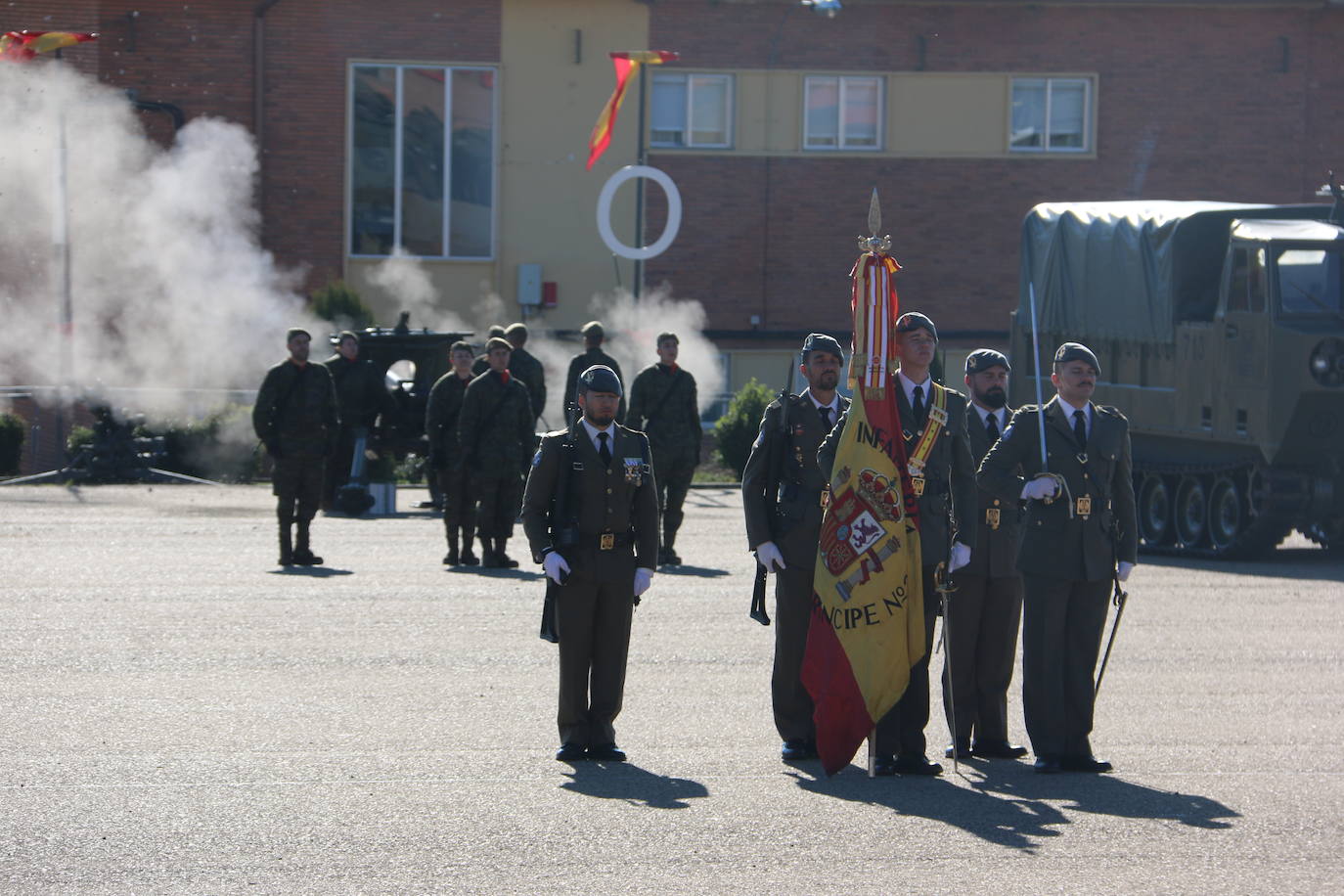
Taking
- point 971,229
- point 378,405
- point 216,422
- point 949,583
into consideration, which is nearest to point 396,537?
point 378,405

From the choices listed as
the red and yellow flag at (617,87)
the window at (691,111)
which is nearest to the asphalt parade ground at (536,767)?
the red and yellow flag at (617,87)

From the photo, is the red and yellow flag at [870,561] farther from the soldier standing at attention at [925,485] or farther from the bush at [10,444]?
the bush at [10,444]

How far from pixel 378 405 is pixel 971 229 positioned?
653 inches

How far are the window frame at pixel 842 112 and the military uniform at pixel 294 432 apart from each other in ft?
63.8

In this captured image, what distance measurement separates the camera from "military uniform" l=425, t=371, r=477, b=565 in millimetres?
15070

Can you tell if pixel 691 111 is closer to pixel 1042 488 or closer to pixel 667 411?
pixel 667 411

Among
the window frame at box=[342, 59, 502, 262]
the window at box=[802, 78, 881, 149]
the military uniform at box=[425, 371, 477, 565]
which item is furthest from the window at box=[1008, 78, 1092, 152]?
the military uniform at box=[425, 371, 477, 565]

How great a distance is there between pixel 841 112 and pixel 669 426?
62.2ft

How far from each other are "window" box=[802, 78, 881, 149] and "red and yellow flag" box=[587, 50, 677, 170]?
9.51ft

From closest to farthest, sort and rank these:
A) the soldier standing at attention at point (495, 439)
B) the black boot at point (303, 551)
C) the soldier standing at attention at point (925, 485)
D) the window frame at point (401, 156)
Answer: the soldier standing at attention at point (925, 485)
the soldier standing at attention at point (495, 439)
the black boot at point (303, 551)
the window frame at point (401, 156)

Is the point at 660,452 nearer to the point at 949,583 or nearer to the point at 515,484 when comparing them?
the point at 515,484

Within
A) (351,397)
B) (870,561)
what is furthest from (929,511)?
(351,397)

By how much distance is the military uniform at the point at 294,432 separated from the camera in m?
14.8

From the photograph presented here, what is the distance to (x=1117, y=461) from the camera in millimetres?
8273
